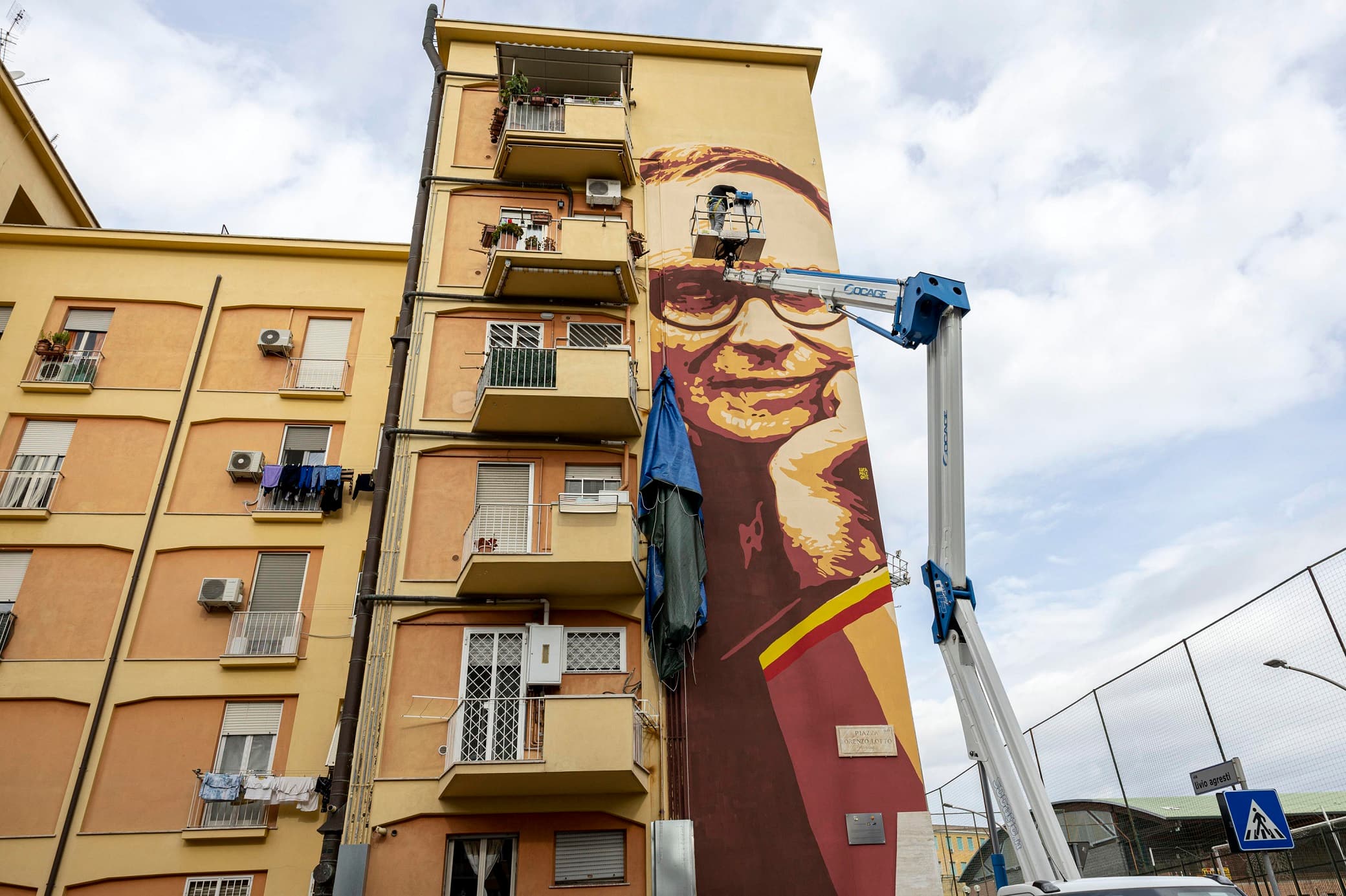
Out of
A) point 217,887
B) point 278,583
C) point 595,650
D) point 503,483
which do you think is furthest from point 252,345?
point 217,887

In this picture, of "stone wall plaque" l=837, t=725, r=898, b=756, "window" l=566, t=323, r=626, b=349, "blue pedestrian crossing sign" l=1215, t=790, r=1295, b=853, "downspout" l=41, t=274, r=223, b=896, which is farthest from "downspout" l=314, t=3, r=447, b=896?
"blue pedestrian crossing sign" l=1215, t=790, r=1295, b=853

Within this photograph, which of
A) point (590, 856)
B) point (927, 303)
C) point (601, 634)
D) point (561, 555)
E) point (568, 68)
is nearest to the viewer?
point (927, 303)

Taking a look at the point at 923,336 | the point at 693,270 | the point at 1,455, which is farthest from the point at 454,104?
the point at 923,336

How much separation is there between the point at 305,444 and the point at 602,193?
359 inches

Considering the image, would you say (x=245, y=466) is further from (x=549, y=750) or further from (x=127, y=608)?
(x=549, y=750)

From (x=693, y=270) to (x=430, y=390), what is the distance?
22.2 feet

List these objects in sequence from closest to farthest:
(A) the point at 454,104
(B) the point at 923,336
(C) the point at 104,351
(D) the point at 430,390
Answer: (B) the point at 923,336, (D) the point at 430,390, (C) the point at 104,351, (A) the point at 454,104

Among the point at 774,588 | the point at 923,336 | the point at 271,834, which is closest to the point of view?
the point at 923,336

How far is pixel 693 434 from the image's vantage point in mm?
19688

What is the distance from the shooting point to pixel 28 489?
1964 cm

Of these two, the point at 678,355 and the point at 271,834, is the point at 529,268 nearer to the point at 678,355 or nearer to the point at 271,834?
the point at 678,355

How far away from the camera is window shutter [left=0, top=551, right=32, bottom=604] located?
1859 cm

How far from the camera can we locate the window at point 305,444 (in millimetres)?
20781

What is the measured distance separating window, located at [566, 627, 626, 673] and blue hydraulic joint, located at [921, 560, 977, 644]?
20.2ft
